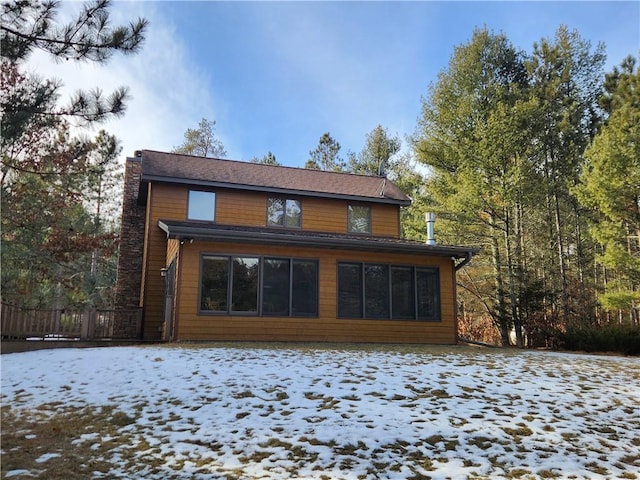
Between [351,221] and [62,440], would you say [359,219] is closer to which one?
[351,221]

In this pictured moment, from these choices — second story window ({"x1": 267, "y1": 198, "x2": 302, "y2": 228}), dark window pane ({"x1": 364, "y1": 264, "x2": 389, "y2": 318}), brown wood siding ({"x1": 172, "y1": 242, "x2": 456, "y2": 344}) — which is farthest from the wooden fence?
dark window pane ({"x1": 364, "y1": 264, "x2": 389, "y2": 318})

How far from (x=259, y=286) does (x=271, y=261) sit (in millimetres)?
703

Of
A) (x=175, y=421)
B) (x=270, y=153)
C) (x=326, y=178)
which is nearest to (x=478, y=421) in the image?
(x=175, y=421)

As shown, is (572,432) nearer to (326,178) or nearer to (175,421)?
(175,421)

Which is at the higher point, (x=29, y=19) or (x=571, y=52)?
(x=571, y=52)

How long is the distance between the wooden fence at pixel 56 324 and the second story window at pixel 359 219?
770cm

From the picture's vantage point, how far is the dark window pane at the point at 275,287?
11430 mm

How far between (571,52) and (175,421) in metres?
21.3

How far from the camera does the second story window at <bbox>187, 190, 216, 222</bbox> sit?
14180mm

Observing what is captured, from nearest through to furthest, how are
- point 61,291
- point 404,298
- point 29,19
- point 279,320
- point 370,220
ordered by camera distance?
1. point 29,19
2. point 279,320
3. point 404,298
4. point 370,220
5. point 61,291

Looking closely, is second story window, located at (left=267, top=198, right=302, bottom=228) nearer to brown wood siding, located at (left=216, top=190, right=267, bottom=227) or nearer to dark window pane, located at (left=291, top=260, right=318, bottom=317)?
brown wood siding, located at (left=216, top=190, right=267, bottom=227)

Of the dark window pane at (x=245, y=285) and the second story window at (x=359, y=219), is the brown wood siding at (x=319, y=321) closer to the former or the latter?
the dark window pane at (x=245, y=285)

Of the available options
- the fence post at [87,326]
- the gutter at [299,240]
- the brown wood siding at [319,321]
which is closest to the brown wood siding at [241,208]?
the gutter at [299,240]

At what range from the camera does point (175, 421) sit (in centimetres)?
500
